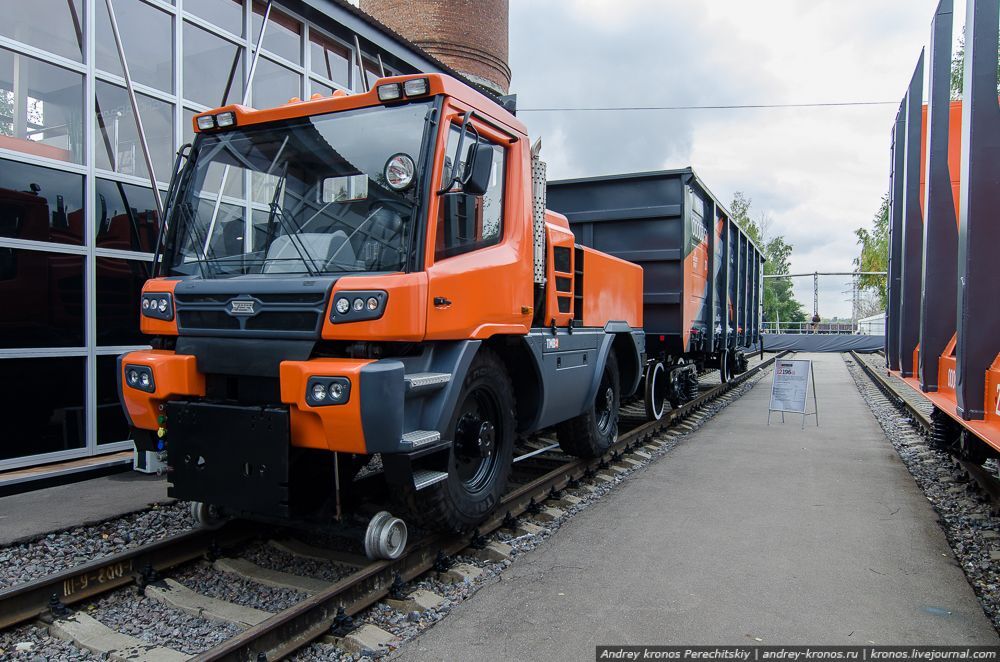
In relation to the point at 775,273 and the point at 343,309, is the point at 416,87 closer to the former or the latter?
the point at 343,309

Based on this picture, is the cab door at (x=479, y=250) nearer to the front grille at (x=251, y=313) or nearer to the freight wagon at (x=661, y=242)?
the front grille at (x=251, y=313)

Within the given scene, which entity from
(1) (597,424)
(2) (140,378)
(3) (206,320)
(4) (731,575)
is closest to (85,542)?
(2) (140,378)

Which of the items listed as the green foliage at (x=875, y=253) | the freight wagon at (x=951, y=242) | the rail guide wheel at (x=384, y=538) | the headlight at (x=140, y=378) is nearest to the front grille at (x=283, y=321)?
the headlight at (x=140, y=378)

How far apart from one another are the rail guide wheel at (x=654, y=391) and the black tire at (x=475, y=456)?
4.46 metres

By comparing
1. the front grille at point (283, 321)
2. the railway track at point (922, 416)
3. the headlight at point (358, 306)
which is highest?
the headlight at point (358, 306)

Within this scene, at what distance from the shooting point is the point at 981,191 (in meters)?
4.80

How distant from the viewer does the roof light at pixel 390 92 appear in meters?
4.00

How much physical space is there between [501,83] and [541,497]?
18664 millimetres

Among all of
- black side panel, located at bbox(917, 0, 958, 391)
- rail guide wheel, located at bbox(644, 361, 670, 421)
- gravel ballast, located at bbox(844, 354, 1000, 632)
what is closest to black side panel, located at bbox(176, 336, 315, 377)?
gravel ballast, located at bbox(844, 354, 1000, 632)

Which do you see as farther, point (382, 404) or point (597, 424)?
point (597, 424)

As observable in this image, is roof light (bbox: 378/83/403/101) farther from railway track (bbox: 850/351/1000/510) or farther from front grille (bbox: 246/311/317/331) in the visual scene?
railway track (bbox: 850/351/1000/510)

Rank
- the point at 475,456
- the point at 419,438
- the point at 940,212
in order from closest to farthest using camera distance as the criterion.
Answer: the point at 419,438
the point at 475,456
the point at 940,212

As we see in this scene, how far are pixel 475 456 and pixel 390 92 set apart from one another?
234 centimetres

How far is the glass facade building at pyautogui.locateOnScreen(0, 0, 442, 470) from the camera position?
5945 mm
